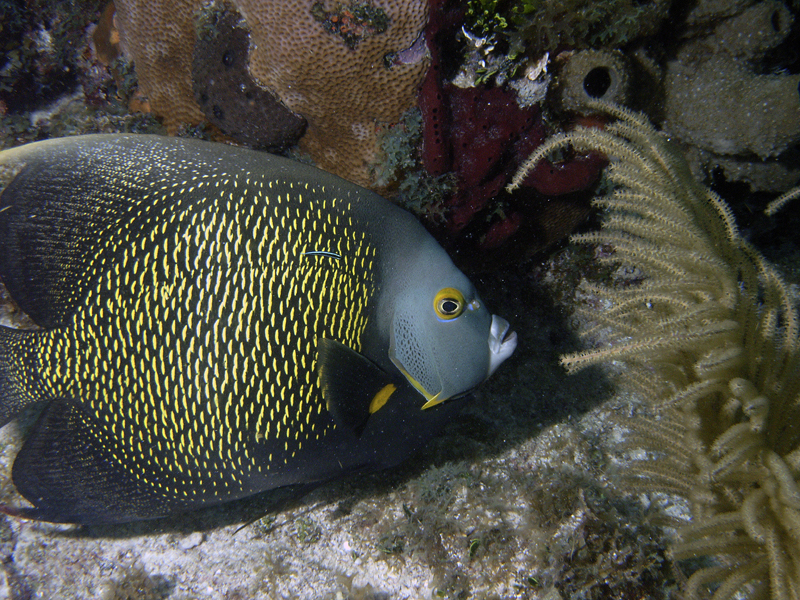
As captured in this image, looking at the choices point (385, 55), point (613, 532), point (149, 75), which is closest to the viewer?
point (613, 532)

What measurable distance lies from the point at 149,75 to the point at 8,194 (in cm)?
131

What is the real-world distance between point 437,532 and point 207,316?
1.65 metres

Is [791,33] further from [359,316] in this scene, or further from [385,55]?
[359,316]

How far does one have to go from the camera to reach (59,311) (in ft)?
5.85

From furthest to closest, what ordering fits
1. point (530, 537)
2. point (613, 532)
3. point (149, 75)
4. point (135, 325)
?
point (149, 75), point (530, 537), point (613, 532), point (135, 325)

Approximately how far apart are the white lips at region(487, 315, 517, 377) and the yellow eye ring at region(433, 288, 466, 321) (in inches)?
7.2

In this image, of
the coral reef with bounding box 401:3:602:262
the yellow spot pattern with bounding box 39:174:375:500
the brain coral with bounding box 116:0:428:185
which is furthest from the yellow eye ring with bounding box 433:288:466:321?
the brain coral with bounding box 116:0:428:185

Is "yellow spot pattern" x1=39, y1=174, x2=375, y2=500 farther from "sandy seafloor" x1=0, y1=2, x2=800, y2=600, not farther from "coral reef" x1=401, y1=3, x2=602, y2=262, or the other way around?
"coral reef" x1=401, y1=3, x2=602, y2=262

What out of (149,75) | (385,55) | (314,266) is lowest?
(314,266)

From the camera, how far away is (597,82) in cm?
244

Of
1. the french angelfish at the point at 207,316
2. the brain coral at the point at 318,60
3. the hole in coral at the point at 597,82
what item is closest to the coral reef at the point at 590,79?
the hole in coral at the point at 597,82

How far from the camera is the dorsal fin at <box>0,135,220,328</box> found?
1722 mm

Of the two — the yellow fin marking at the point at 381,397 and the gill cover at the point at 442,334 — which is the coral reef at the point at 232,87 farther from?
the yellow fin marking at the point at 381,397

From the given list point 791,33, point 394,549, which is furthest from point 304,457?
point 791,33
